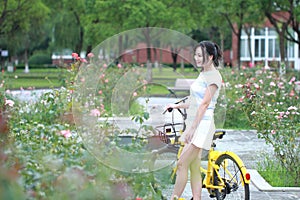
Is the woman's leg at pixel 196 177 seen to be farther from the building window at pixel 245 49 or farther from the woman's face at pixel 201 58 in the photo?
the building window at pixel 245 49

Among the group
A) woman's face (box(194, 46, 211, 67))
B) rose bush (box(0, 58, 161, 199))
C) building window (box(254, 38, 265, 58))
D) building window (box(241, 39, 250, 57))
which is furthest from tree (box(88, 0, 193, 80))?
rose bush (box(0, 58, 161, 199))

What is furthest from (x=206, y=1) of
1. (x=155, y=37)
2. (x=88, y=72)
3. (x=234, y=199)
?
(x=234, y=199)

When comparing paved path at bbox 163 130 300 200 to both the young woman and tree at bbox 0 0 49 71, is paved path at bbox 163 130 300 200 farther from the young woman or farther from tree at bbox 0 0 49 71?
tree at bbox 0 0 49 71

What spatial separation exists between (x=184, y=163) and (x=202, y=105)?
0.61 metres

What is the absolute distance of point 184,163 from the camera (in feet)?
21.3

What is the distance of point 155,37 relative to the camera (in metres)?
10.1

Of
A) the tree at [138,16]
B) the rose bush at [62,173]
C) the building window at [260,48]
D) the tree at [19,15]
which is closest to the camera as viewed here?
the rose bush at [62,173]

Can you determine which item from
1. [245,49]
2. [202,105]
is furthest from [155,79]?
[245,49]

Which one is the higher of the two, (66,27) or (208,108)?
(66,27)

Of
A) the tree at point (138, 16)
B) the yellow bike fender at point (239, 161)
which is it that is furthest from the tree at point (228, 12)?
the yellow bike fender at point (239, 161)

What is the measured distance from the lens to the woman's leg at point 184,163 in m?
6.38

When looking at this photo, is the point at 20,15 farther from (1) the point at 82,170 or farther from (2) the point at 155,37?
(1) the point at 82,170

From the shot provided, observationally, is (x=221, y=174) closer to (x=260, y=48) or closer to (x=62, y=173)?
(x=62, y=173)

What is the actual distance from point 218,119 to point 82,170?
16.0 feet
